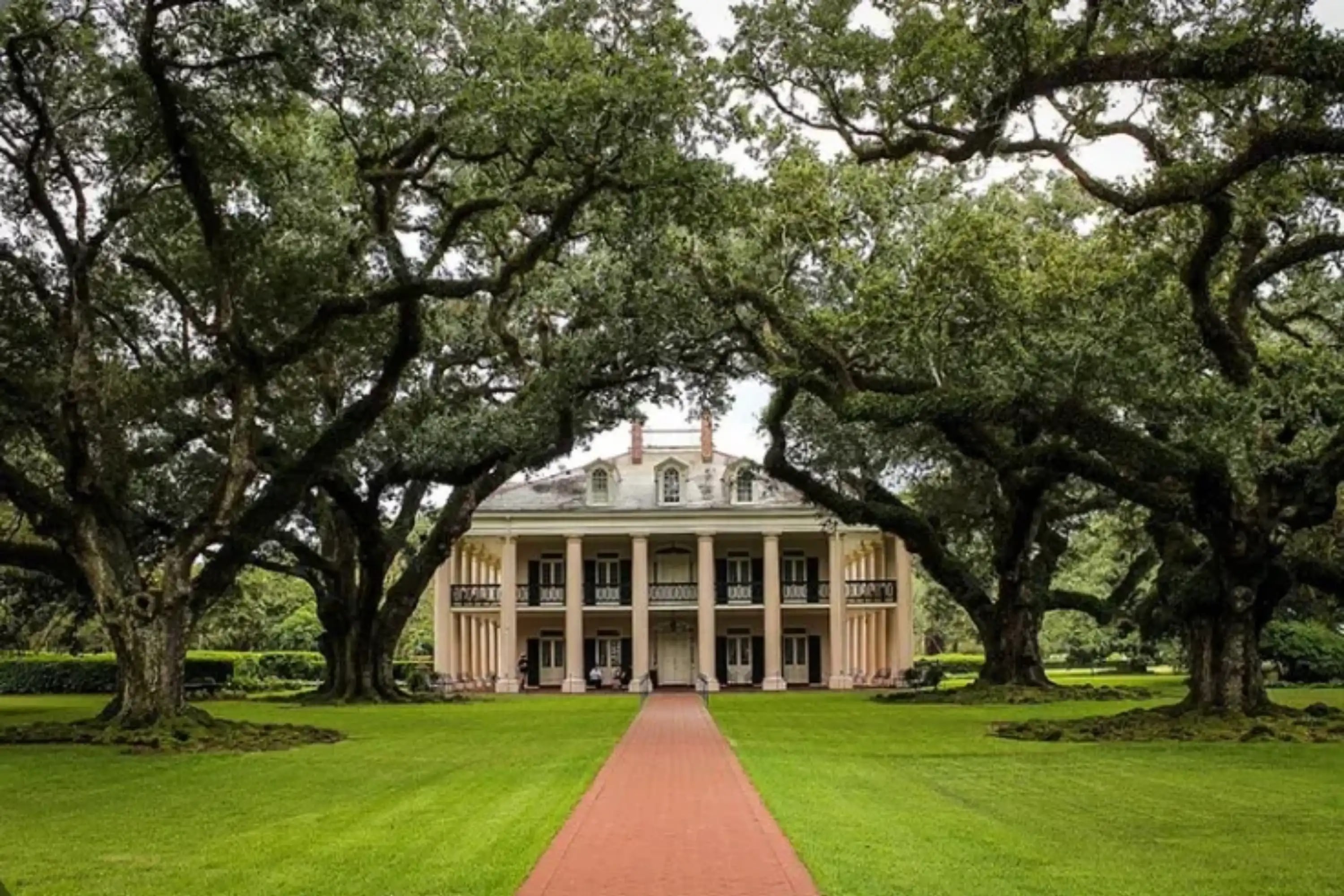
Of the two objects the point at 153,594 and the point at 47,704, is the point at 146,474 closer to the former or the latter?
the point at 153,594

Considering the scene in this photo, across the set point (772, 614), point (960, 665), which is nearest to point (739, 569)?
point (772, 614)

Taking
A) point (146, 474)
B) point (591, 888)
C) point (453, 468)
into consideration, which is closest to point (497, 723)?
point (453, 468)

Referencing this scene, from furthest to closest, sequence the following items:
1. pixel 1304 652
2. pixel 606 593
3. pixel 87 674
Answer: pixel 606 593
pixel 87 674
pixel 1304 652

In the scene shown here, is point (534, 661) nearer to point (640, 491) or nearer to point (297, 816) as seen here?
point (640, 491)

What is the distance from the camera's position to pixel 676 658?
51688 mm

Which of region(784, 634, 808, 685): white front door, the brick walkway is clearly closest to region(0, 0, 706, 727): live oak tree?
the brick walkway

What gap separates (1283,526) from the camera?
21.9m

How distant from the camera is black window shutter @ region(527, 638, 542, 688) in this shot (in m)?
51.8

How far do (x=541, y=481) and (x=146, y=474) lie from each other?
77.3ft

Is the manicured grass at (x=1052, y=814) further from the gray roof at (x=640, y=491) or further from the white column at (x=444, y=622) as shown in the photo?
the white column at (x=444, y=622)

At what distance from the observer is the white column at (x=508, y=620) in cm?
4856

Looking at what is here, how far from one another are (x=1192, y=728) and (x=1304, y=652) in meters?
25.4

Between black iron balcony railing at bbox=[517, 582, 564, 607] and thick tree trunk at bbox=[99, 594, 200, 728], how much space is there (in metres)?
29.9

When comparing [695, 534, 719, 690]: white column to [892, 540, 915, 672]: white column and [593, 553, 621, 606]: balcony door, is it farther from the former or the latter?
[892, 540, 915, 672]: white column
